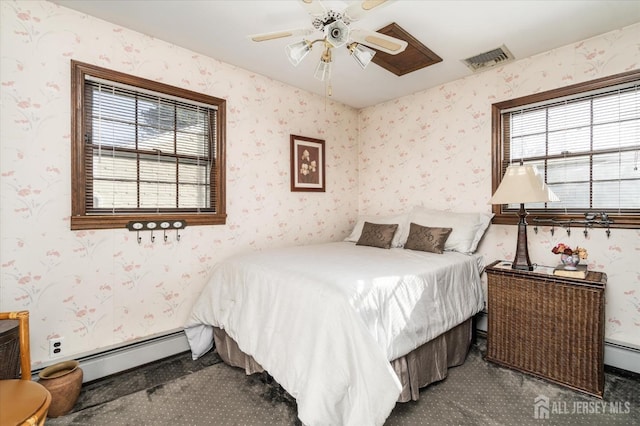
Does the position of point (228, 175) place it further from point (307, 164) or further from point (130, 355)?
point (130, 355)

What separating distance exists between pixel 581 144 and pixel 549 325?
1.51m

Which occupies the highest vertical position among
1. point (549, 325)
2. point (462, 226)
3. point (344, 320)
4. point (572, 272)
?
point (462, 226)

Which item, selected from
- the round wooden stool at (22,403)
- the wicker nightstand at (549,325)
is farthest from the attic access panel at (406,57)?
the round wooden stool at (22,403)

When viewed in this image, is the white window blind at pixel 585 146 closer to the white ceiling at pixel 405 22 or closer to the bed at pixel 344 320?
the white ceiling at pixel 405 22

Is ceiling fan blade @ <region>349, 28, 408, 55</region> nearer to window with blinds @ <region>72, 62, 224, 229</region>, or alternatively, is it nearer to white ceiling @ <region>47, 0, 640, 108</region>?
white ceiling @ <region>47, 0, 640, 108</region>

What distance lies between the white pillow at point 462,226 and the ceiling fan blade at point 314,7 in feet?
6.99

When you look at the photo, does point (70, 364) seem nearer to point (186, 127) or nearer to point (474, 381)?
point (186, 127)

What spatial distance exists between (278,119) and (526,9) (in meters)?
2.23

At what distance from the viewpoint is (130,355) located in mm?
2279

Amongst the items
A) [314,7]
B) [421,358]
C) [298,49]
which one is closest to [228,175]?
[298,49]

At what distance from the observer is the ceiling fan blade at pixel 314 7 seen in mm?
1487

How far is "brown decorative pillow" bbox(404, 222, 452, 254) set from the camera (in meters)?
2.75

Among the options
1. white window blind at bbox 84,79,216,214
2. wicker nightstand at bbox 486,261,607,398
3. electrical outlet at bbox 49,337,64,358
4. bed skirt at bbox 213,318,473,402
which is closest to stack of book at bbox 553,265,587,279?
wicker nightstand at bbox 486,261,607,398

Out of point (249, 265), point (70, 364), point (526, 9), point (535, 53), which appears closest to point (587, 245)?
point (535, 53)
